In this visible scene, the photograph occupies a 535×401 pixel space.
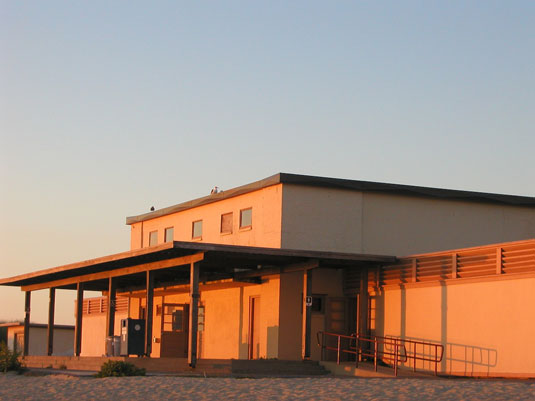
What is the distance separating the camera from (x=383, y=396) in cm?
1520

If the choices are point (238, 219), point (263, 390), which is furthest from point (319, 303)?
point (263, 390)

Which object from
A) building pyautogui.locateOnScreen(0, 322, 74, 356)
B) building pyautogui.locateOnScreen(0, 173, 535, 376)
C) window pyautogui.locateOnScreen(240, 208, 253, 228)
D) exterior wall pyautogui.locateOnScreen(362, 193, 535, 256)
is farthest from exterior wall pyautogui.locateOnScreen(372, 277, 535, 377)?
building pyautogui.locateOnScreen(0, 322, 74, 356)

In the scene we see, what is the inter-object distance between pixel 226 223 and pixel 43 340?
21303 mm

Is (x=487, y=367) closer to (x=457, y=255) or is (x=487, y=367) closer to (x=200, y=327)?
(x=457, y=255)

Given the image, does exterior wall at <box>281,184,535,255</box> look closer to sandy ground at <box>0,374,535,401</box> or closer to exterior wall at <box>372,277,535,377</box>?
exterior wall at <box>372,277,535,377</box>

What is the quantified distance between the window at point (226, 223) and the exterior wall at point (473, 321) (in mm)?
6433

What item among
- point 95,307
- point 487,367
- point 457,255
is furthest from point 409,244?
point 95,307

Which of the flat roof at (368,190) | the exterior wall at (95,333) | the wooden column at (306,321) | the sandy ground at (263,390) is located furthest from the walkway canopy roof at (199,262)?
the exterior wall at (95,333)

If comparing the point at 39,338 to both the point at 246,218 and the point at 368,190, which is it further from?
the point at 368,190

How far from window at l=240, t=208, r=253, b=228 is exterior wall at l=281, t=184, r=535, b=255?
1913 mm

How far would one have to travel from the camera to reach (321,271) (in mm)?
26109

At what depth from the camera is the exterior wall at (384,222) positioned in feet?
86.2

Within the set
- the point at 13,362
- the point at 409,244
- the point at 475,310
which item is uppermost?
the point at 409,244

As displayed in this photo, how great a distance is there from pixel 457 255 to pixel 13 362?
1222 centimetres
